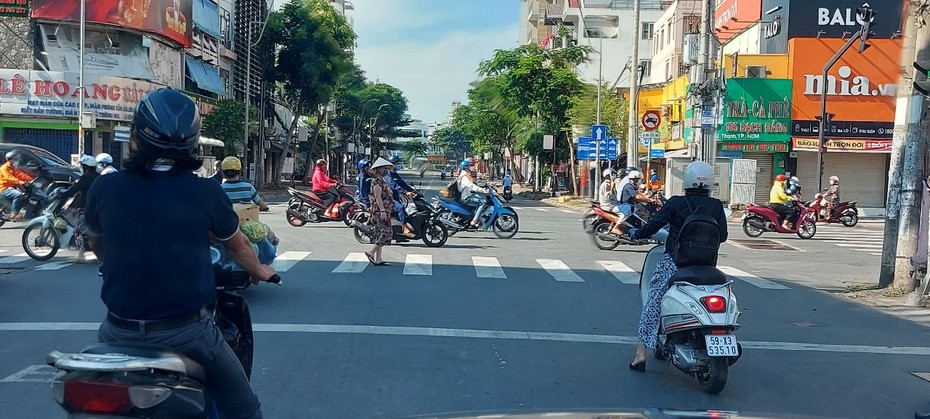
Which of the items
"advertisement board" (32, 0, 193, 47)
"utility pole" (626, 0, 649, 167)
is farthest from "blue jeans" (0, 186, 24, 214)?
"utility pole" (626, 0, 649, 167)

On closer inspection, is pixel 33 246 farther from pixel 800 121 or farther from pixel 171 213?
pixel 800 121

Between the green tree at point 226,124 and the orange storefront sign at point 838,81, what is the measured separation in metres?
24.3

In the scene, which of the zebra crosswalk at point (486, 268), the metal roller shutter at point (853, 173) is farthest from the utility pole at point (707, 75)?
the metal roller shutter at point (853, 173)

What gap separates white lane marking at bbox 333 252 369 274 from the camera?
1304cm

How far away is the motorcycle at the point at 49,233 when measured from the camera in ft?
43.2

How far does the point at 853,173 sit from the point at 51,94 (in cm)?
3179

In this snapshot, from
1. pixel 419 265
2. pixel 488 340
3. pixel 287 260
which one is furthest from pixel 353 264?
pixel 488 340

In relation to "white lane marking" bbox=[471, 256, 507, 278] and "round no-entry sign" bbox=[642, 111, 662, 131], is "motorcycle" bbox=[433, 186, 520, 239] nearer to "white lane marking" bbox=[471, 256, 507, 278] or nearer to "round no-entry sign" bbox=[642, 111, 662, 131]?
"white lane marking" bbox=[471, 256, 507, 278]

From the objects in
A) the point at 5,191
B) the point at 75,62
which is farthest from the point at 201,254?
the point at 75,62

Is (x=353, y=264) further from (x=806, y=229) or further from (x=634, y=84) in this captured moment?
(x=634, y=84)

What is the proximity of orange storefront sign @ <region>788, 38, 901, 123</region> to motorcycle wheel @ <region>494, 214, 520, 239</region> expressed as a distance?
2059cm

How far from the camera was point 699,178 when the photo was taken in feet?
23.3

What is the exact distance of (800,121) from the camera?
35.4m

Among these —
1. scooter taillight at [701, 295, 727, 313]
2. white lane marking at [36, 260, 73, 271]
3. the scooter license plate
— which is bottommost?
white lane marking at [36, 260, 73, 271]
